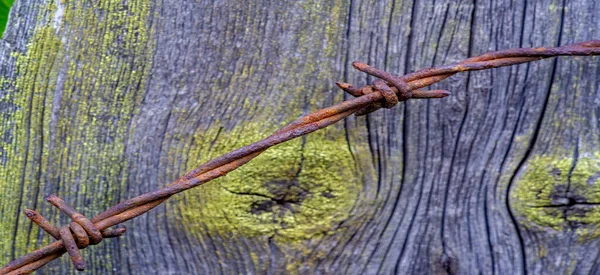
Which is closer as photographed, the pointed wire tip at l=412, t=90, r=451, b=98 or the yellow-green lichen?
the pointed wire tip at l=412, t=90, r=451, b=98

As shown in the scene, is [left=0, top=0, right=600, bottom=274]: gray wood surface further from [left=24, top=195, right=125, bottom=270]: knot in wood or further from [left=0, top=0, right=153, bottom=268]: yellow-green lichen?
[left=24, top=195, right=125, bottom=270]: knot in wood

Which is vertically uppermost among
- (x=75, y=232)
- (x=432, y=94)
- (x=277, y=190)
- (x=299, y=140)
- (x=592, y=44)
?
(x=592, y=44)

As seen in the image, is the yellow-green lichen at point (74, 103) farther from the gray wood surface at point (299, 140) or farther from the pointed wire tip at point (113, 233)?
the pointed wire tip at point (113, 233)

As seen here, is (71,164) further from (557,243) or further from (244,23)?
(557,243)

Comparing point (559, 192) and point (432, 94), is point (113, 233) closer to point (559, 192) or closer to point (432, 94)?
point (432, 94)

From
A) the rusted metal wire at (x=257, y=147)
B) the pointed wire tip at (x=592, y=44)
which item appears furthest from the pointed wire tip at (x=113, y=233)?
the pointed wire tip at (x=592, y=44)

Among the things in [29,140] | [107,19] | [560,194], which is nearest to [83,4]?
[107,19]

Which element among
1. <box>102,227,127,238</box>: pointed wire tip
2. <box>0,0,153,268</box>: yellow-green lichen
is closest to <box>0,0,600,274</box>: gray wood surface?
<box>0,0,153,268</box>: yellow-green lichen

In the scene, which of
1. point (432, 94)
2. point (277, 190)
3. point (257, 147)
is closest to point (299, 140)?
point (277, 190)
